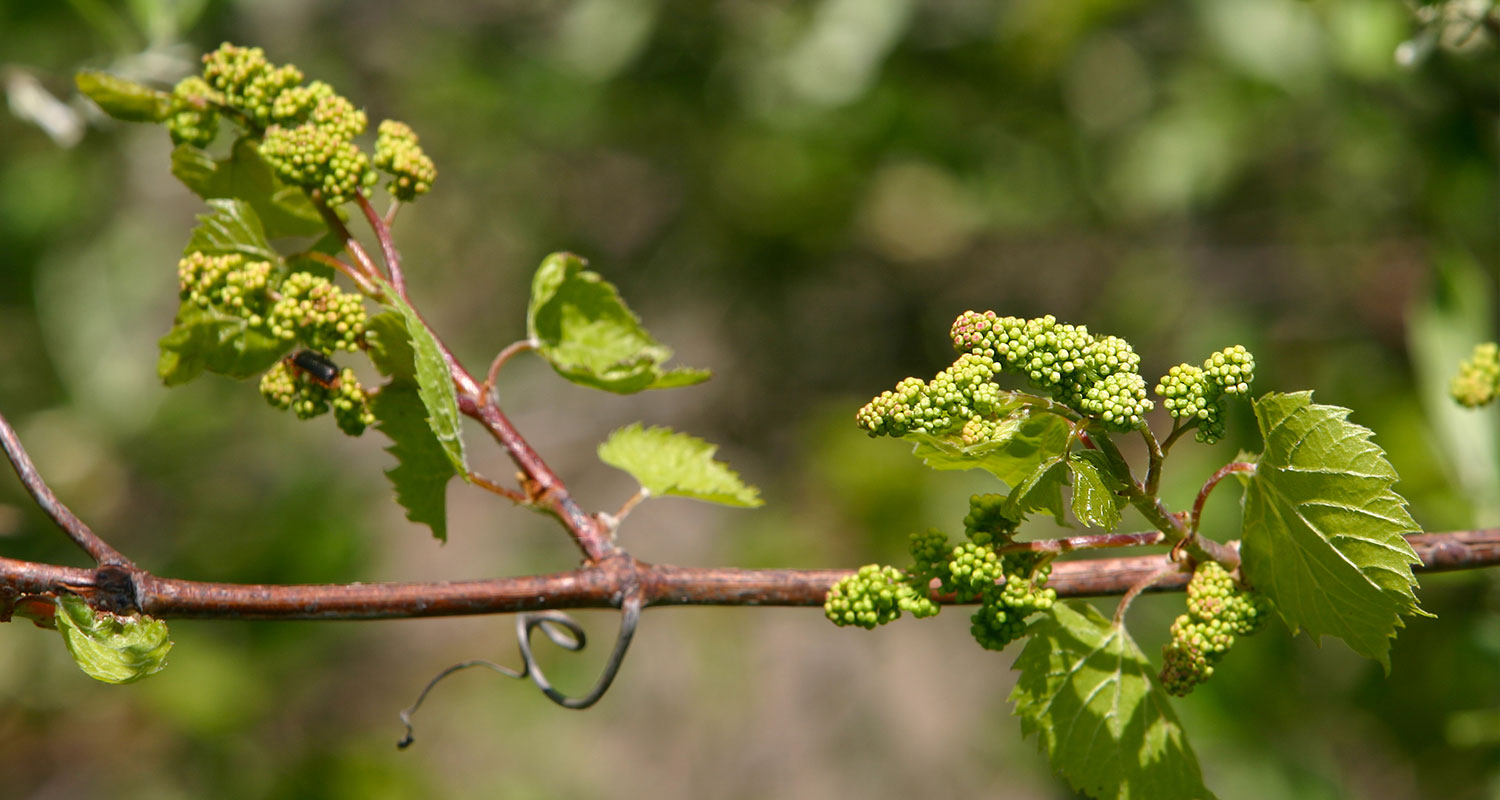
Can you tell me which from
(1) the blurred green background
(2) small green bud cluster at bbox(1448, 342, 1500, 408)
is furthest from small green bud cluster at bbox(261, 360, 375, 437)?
(2) small green bud cluster at bbox(1448, 342, 1500, 408)

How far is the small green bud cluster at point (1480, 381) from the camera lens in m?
Result: 1.33

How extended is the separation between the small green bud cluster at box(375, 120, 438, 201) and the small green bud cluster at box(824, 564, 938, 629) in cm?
67

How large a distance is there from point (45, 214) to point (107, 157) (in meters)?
0.35

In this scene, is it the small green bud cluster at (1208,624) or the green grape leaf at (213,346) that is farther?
the green grape leaf at (213,346)

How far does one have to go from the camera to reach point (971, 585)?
998 mm

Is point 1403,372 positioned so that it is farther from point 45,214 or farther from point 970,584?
point 45,214

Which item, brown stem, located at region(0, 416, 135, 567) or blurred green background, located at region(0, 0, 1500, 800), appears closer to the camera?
brown stem, located at region(0, 416, 135, 567)

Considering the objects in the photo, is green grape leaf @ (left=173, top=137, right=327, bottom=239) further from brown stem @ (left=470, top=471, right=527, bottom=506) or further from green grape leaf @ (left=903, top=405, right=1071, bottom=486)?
green grape leaf @ (left=903, top=405, right=1071, bottom=486)

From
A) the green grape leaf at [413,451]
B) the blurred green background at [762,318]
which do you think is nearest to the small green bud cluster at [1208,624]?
the green grape leaf at [413,451]

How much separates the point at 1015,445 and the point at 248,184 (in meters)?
0.96

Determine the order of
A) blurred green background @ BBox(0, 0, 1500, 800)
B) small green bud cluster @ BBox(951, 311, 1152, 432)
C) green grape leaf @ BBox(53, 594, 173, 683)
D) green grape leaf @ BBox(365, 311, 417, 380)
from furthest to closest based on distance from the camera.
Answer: blurred green background @ BBox(0, 0, 1500, 800), green grape leaf @ BBox(365, 311, 417, 380), green grape leaf @ BBox(53, 594, 173, 683), small green bud cluster @ BBox(951, 311, 1152, 432)

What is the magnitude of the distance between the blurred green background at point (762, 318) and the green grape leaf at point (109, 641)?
4.43ft

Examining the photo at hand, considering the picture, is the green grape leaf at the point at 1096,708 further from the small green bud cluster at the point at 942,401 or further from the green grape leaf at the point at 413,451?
the green grape leaf at the point at 413,451

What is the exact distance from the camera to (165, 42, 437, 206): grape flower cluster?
3.78 ft
